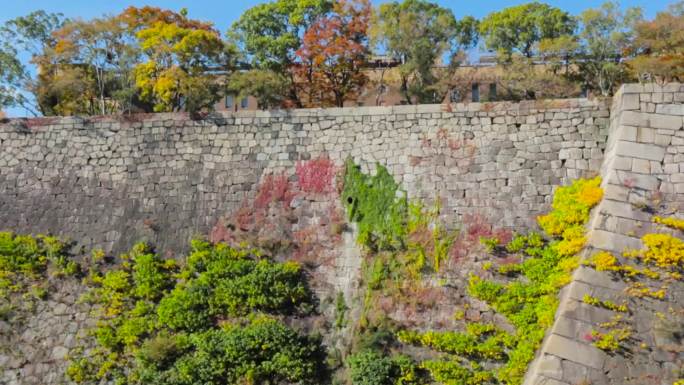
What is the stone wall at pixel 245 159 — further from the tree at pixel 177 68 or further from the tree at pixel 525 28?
the tree at pixel 525 28

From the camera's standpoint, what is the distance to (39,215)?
16391 millimetres

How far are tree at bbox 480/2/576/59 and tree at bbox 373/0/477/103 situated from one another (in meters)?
1.55

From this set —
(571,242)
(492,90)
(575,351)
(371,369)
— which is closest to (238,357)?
(371,369)

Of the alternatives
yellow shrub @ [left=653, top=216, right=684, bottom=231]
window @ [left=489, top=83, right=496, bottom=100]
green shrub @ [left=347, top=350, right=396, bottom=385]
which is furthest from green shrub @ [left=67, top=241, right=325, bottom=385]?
window @ [left=489, top=83, right=496, bottom=100]

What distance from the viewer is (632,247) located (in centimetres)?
1253

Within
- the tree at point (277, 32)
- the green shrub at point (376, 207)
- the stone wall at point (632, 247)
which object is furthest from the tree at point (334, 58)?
the stone wall at point (632, 247)

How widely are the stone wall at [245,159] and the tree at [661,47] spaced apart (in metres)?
5.03

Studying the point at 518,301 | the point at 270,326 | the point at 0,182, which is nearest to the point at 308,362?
the point at 270,326

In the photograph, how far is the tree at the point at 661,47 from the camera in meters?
18.8

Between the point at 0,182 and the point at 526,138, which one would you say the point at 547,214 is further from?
the point at 0,182

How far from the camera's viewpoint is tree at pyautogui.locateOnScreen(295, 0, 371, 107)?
20.8 metres

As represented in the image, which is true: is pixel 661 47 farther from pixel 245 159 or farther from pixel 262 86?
pixel 245 159

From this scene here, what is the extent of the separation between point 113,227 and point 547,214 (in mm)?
9464

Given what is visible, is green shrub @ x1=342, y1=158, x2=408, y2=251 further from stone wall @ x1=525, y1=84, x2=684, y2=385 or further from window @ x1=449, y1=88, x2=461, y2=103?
window @ x1=449, y1=88, x2=461, y2=103
